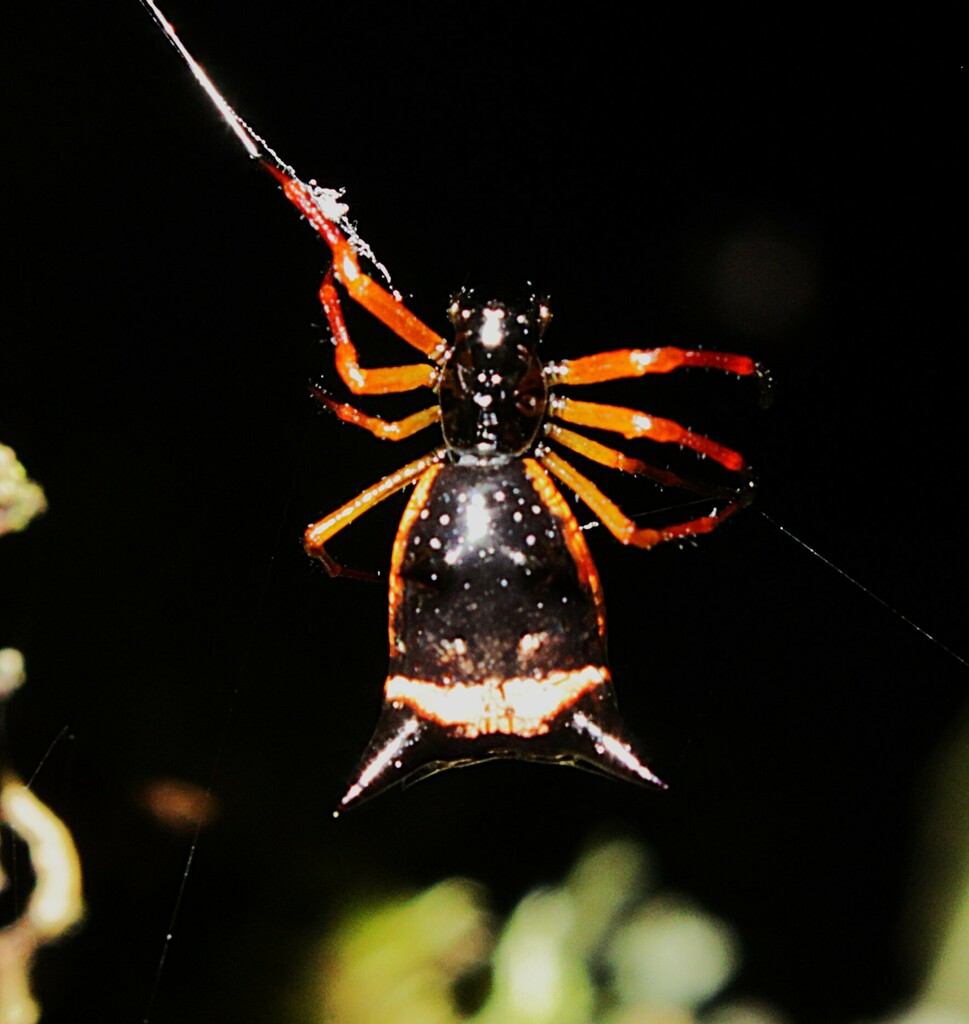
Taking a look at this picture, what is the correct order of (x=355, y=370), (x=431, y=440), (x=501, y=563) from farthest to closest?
(x=431, y=440) < (x=355, y=370) < (x=501, y=563)

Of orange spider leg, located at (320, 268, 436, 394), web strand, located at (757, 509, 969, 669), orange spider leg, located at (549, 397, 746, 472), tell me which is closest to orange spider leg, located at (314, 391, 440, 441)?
orange spider leg, located at (320, 268, 436, 394)

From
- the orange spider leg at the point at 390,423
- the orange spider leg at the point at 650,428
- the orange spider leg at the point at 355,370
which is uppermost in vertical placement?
the orange spider leg at the point at 355,370

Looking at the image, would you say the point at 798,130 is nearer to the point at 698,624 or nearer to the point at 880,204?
the point at 880,204

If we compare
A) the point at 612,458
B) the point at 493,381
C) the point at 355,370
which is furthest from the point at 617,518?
the point at 355,370

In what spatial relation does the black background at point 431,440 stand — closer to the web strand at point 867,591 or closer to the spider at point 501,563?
the web strand at point 867,591

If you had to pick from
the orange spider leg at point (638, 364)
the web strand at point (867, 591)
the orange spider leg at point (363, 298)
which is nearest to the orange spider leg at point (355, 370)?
the orange spider leg at point (363, 298)

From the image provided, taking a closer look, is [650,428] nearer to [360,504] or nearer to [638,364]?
[638,364]

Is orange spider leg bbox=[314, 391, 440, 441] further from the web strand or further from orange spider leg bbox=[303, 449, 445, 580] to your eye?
the web strand
